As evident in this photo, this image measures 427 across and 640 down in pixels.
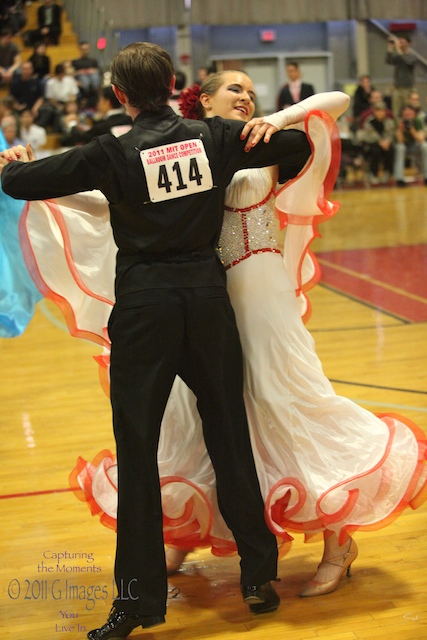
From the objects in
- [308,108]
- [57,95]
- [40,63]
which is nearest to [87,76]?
[57,95]

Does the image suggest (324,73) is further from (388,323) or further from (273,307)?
(273,307)

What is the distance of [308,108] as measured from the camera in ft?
9.09

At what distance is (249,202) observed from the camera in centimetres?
283

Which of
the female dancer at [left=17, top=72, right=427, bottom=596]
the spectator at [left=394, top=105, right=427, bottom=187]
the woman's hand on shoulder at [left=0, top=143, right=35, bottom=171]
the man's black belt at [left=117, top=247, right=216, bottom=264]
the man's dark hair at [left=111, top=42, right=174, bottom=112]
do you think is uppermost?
the man's dark hair at [left=111, top=42, right=174, bottom=112]

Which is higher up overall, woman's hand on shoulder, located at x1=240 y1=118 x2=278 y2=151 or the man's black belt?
woman's hand on shoulder, located at x1=240 y1=118 x2=278 y2=151

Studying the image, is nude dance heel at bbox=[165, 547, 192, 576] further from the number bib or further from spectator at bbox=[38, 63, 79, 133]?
spectator at bbox=[38, 63, 79, 133]

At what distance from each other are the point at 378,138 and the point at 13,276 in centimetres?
1308

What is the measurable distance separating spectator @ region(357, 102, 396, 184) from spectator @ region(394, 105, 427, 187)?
18 cm

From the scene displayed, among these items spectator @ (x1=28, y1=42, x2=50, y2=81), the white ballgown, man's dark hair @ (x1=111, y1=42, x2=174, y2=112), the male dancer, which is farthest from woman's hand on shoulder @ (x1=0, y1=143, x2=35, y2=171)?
spectator @ (x1=28, y1=42, x2=50, y2=81)

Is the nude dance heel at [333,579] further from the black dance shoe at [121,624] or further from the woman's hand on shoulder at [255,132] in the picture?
the woman's hand on shoulder at [255,132]

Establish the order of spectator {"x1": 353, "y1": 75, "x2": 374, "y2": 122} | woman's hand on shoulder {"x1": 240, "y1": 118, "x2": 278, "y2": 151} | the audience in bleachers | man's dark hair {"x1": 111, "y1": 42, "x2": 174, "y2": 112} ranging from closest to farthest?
man's dark hair {"x1": 111, "y1": 42, "x2": 174, "y2": 112}
woman's hand on shoulder {"x1": 240, "y1": 118, "x2": 278, "y2": 151}
the audience in bleachers
spectator {"x1": 353, "y1": 75, "x2": 374, "y2": 122}

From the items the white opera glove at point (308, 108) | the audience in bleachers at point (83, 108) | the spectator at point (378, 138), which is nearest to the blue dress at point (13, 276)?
the white opera glove at point (308, 108)

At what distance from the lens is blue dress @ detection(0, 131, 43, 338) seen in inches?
145

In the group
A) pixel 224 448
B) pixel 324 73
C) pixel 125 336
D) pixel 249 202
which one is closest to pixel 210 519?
pixel 224 448
